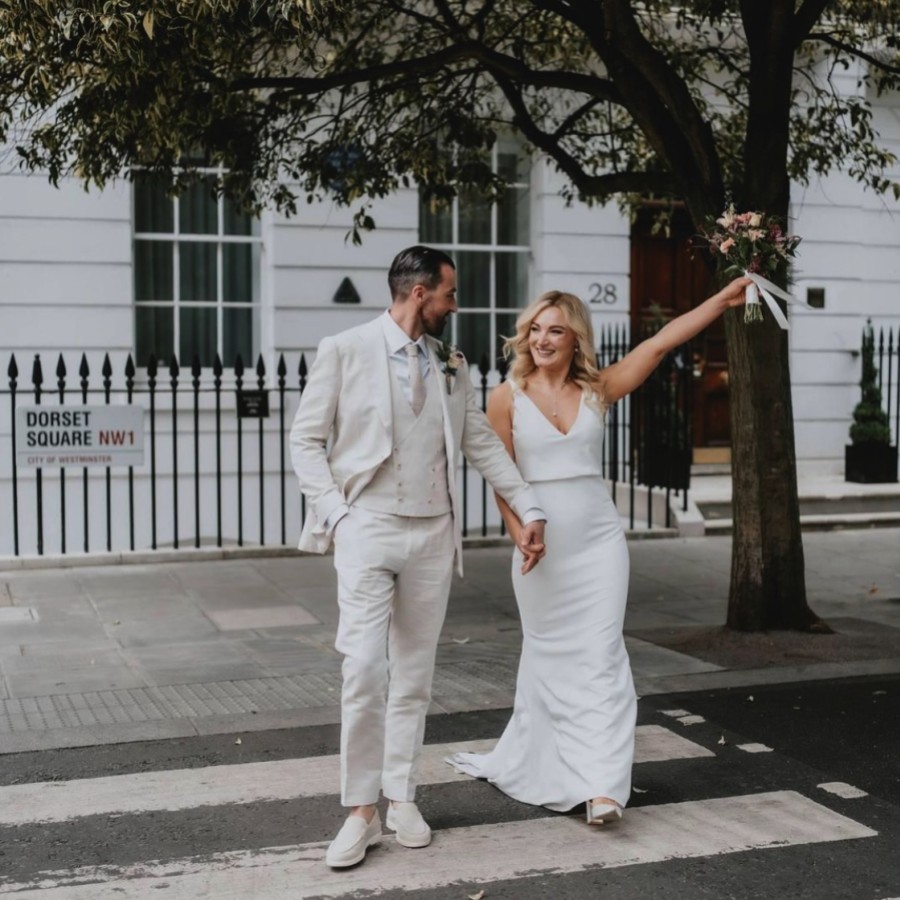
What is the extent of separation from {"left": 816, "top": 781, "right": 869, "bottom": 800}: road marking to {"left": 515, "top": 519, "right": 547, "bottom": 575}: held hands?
5.21 ft

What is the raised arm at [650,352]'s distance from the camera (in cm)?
543

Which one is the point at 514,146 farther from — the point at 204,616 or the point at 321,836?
the point at 321,836

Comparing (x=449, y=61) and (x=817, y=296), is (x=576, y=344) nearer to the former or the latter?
(x=449, y=61)

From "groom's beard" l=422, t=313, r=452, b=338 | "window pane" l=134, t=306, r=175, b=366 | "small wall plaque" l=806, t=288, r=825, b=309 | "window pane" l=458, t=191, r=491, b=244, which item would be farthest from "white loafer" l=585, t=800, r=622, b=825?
"small wall plaque" l=806, t=288, r=825, b=309

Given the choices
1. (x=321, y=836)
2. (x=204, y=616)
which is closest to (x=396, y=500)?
(x=321, y=836)

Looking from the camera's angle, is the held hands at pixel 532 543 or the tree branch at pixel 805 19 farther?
the tree branch at pixel 805 19

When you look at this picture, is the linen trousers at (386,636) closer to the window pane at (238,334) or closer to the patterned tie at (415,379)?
the patterned tie at (415,379)

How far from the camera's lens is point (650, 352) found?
543cm

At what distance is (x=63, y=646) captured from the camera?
325 inches

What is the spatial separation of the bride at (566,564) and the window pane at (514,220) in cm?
992

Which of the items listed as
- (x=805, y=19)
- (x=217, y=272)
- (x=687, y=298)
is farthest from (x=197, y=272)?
(x=805, y=19)

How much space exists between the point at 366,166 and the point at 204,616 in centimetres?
362

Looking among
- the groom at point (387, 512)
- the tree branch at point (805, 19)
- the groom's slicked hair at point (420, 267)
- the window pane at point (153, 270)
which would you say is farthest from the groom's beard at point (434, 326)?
the window pane at point (153, 270)

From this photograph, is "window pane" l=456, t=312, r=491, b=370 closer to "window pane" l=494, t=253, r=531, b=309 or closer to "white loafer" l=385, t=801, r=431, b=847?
"window pane" l=494, t=253, r=531, b=309
